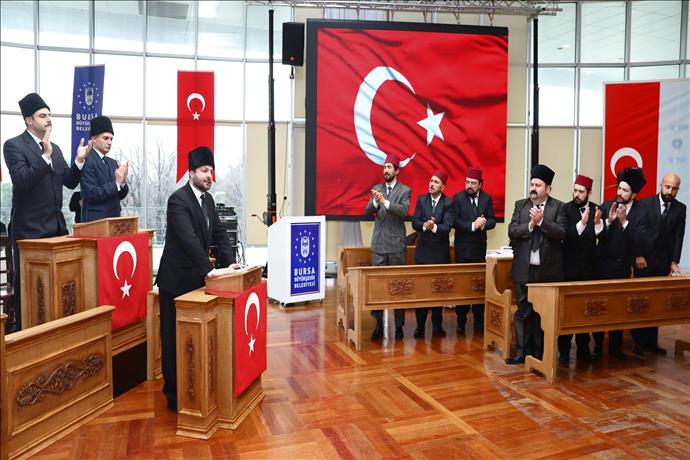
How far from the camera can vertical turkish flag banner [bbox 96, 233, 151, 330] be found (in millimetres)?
3762

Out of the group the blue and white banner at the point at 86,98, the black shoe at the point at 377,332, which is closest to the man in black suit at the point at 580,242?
the black shoe at the point at 377,332

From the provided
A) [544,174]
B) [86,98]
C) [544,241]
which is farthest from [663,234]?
[86,98]

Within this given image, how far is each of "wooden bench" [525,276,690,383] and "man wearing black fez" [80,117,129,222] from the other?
332 centimetres

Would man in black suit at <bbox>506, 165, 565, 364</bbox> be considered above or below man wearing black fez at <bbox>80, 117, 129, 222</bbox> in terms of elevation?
below

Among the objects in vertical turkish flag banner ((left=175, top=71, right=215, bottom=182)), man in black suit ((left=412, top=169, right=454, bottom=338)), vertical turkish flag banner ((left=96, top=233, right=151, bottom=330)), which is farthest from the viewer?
vertical turkish flag banner ((left=175, top=71, right=215, bottom=182))

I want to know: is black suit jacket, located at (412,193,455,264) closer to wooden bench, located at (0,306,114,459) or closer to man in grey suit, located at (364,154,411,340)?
man in grey suit, located at (364,154,411,340)

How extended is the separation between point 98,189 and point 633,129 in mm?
7670

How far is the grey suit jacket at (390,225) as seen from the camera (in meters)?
5.21

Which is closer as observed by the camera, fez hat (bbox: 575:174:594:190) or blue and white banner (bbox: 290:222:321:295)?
fez hat (bbox: 575:174:594:190)

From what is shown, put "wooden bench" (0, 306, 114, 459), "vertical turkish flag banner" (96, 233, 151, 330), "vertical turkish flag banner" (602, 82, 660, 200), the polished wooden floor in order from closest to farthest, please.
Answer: "wooden bench" (0, 306, 114, 459)
the polished wooden floor
"vertical turkish flag banner" (96, 233, 151, 330)
"vertical turkish flag banner" (602, 82, 660, 200)

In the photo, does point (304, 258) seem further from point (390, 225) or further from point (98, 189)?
point (98, 189)

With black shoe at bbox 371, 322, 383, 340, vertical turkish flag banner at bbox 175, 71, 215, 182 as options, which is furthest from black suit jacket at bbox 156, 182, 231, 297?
vertical turkish flag banner at bbox 175, 71, 215, 182

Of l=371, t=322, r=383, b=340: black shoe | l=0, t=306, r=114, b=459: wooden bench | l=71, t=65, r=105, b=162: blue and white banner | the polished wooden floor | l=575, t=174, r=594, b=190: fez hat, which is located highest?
l=71, t=65, r=105, b=162: blue and white banner

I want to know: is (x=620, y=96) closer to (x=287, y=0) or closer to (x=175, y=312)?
(x=287, y=0)
